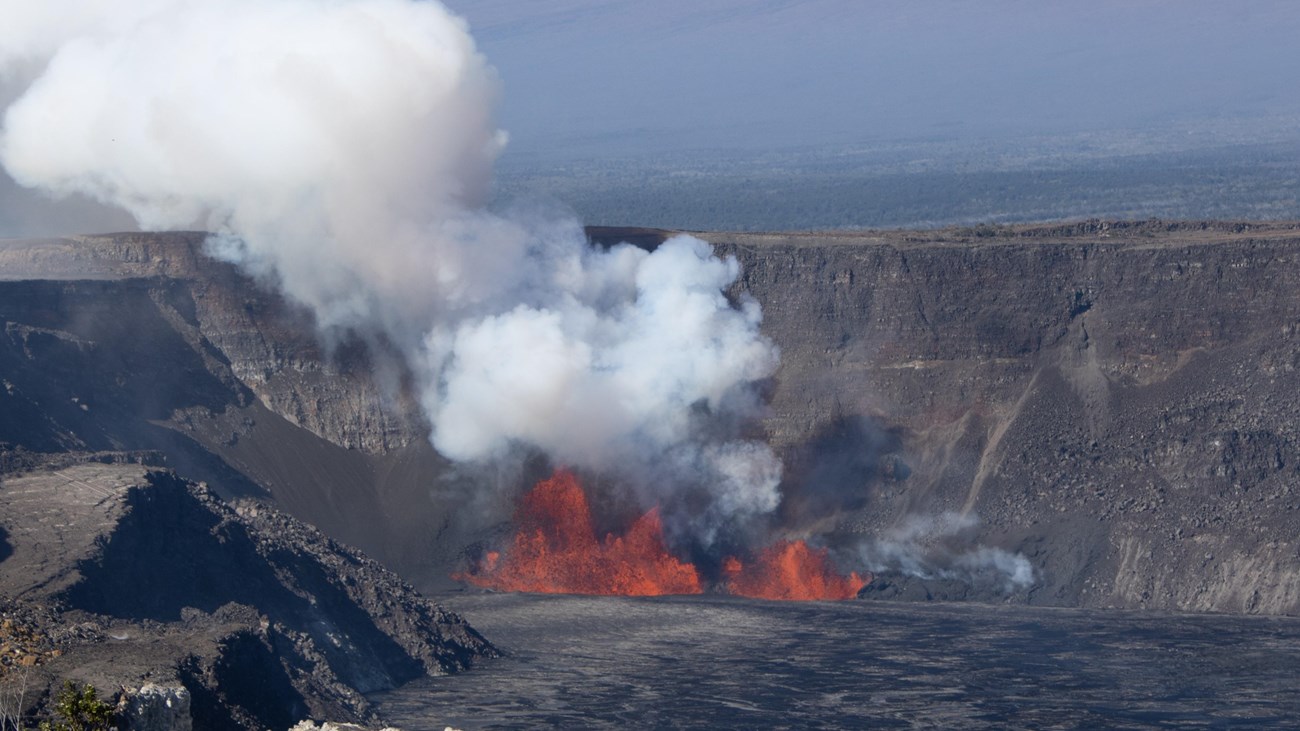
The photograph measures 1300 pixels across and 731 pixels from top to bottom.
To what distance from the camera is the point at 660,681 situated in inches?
2547

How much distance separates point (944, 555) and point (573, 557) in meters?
14.8

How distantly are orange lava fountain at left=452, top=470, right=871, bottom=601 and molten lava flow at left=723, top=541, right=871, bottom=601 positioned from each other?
0.13 feet

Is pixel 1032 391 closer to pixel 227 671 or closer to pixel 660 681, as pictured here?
pixel 660 681

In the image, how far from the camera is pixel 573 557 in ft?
273

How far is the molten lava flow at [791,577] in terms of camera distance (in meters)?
82.4

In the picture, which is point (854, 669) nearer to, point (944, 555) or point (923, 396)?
point (944, 555)

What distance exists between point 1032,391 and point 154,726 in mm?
51745

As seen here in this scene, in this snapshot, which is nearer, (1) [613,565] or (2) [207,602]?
(2) [207,602]

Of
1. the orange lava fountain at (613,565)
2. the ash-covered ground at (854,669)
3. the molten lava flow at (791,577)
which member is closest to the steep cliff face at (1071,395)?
the molten lava flow at (791,577)

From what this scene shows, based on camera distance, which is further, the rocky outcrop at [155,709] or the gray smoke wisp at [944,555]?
the gray smoke wisp at [944,555]

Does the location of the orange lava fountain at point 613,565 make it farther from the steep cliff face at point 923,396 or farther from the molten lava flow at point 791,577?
the steep cliff face at point 923,396

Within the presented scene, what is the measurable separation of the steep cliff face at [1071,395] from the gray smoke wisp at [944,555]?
1.46 feet

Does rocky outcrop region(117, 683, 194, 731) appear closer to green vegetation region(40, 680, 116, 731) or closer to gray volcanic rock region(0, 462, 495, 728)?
gray volcanic rock region(0, 462, 495, 728)

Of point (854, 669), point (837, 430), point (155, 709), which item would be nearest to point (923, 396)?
point (837, 430)
